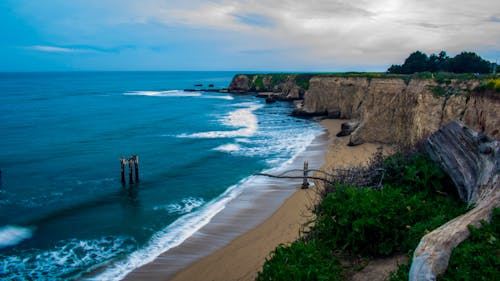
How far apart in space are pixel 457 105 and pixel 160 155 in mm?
22437

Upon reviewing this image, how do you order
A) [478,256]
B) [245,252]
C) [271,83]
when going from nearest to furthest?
[478,256], [245,252], [271,83]

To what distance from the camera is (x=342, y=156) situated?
27531 millimetres

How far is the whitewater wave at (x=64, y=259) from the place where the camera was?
41.1 ft

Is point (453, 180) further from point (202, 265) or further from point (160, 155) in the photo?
point (160, 155)

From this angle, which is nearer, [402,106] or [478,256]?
[478,256]

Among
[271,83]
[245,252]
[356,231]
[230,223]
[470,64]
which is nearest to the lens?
[356,231]

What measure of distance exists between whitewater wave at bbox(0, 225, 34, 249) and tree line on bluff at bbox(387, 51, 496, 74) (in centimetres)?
4440

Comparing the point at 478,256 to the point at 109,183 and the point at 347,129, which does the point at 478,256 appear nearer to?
the point at 109,183

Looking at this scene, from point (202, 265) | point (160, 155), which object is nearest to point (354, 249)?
point (202, 265)

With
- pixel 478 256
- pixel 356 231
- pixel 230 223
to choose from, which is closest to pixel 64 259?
pixel 230 223

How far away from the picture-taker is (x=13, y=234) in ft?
51.6

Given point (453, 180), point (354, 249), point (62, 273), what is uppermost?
point (453, 180)

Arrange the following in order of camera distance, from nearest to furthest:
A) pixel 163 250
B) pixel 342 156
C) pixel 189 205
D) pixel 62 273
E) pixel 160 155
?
pixel 62 273, pixel 163 250, pixel 189 205, pixel 342 156, pixel 160 155

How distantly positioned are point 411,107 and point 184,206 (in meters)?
21.3
